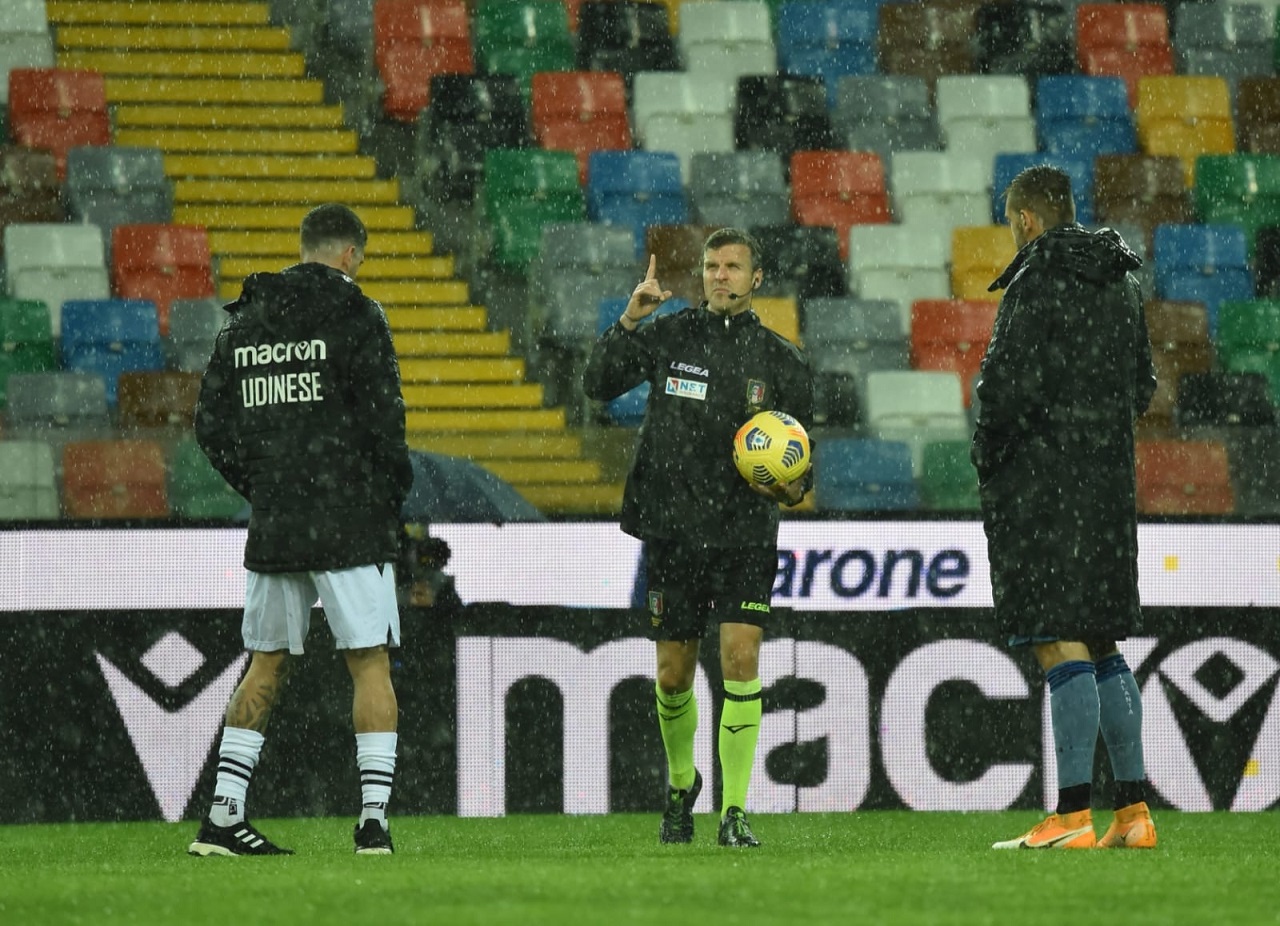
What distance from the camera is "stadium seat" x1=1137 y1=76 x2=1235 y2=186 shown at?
1479 centimetres

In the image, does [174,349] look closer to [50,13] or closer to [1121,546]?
[50,13]

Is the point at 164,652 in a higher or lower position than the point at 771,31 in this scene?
lower

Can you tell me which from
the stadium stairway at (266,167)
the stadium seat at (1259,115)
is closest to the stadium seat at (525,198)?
the stadium stairway at (266,167)

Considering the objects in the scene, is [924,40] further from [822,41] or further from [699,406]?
[699,406]


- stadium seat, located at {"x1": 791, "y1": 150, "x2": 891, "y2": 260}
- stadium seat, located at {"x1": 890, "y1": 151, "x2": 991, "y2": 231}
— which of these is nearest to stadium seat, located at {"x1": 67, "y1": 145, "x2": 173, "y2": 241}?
stadium seat, located at {"x1": 791, "y1": 150, "x2": 891, "y2": 260}

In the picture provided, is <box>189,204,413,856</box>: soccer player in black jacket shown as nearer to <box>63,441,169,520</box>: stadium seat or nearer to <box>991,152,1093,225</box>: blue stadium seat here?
<box>63,441,169,520</box>: stadium seat

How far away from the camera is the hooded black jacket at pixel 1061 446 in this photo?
6547 millimetres

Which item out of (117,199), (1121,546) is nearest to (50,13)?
(117,199)

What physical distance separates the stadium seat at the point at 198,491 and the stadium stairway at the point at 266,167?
1793 mm

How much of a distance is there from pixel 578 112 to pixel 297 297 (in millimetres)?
7659

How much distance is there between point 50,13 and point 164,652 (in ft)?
22.9

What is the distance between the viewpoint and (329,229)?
665 cm

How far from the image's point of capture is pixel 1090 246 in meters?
6.61

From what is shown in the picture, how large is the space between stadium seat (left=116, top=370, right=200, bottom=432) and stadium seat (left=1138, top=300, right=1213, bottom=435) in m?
5.23
